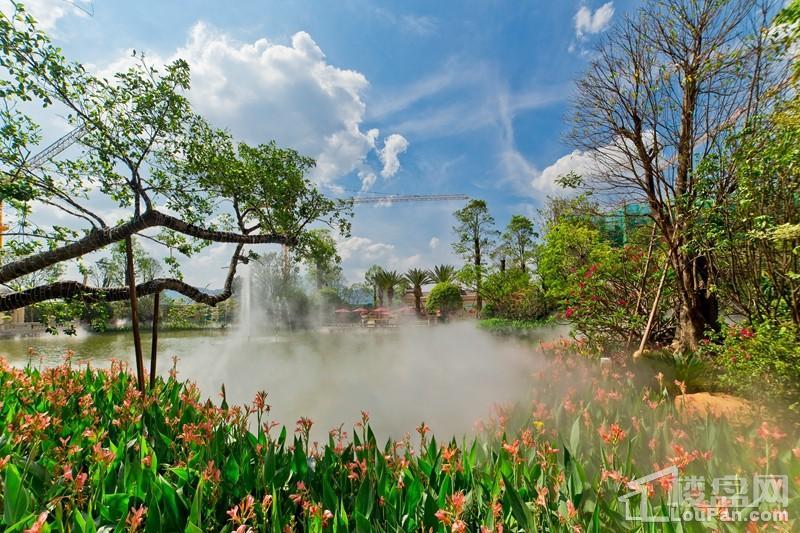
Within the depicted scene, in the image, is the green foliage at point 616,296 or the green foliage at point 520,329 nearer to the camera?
the green foliage at point 616,296

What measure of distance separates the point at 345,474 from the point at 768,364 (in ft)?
13.8

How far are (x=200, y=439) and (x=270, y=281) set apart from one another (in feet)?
107

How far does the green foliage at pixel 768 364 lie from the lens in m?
3.52

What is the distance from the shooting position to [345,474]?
1756mm

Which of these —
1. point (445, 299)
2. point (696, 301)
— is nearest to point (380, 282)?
point (445, 299)

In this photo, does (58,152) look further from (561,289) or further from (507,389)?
(561,289)

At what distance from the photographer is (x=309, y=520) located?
4.38 feet

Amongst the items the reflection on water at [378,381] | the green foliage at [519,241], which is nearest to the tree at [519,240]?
the green foliage at [519,241]

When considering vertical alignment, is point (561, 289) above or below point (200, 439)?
above

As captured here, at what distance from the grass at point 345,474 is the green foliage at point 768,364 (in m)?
1.73

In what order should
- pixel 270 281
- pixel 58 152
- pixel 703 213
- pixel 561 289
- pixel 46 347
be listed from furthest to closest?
pixel 270 281 → pixel 46 347 → pixel 561 289 → pixel 58 152 → pixel 703 213

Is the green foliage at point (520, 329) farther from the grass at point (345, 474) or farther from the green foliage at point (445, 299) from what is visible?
the grass at point (345, 474)

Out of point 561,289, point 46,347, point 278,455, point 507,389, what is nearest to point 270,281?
point 46,347

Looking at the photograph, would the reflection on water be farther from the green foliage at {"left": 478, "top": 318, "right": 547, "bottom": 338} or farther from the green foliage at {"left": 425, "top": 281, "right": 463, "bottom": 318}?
the green foliage at {"left": 425, "top": 281, "right": 463, "bottom": 318}
